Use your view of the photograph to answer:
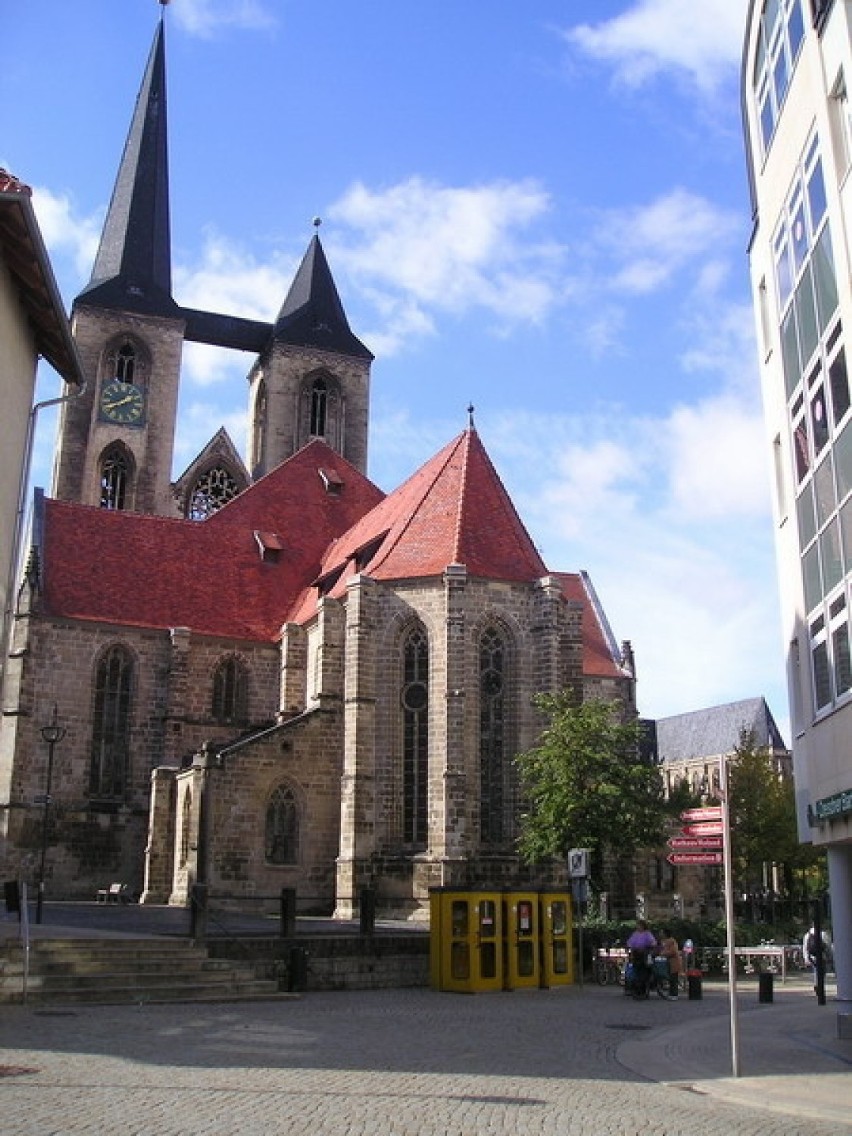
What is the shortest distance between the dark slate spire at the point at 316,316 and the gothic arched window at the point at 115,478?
30.9 ft

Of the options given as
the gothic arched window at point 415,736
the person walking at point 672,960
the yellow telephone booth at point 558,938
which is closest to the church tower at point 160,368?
the gothic arched window at point 415,736

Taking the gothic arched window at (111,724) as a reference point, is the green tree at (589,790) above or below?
below

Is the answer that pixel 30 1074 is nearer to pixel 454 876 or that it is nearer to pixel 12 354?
pixel 12 354

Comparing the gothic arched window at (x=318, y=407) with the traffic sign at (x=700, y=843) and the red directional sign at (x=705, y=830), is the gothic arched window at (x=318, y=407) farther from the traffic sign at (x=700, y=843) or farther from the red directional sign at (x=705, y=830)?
the red directional sign at (x=705, y=830)

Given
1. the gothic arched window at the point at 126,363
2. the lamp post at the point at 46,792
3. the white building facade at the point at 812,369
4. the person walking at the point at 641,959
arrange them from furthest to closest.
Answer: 1. the gothic arched window at the point at 126,363
2. the lamp post at the point at 46,792
3. the person walking at the point at 641,959
4. the white building facade at the point at 812,369

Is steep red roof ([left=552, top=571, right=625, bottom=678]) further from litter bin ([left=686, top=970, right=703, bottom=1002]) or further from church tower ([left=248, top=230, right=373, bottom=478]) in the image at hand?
litter bin ([left=686, top=970, right=703, bottom=1002])

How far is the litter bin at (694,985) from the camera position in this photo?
65.5 ft

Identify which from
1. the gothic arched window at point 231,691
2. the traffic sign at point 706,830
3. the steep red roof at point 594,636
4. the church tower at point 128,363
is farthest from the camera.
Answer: the church tower at point 128,363

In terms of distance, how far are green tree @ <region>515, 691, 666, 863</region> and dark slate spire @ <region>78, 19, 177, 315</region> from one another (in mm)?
31890

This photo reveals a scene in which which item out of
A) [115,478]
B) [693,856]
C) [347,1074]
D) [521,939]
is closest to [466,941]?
[521,939]

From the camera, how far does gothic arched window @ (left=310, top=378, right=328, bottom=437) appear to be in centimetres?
5253

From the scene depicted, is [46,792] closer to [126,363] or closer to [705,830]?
[126,363]

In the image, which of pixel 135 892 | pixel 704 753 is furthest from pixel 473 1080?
pixel 704 753

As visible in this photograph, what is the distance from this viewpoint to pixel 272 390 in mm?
52594
